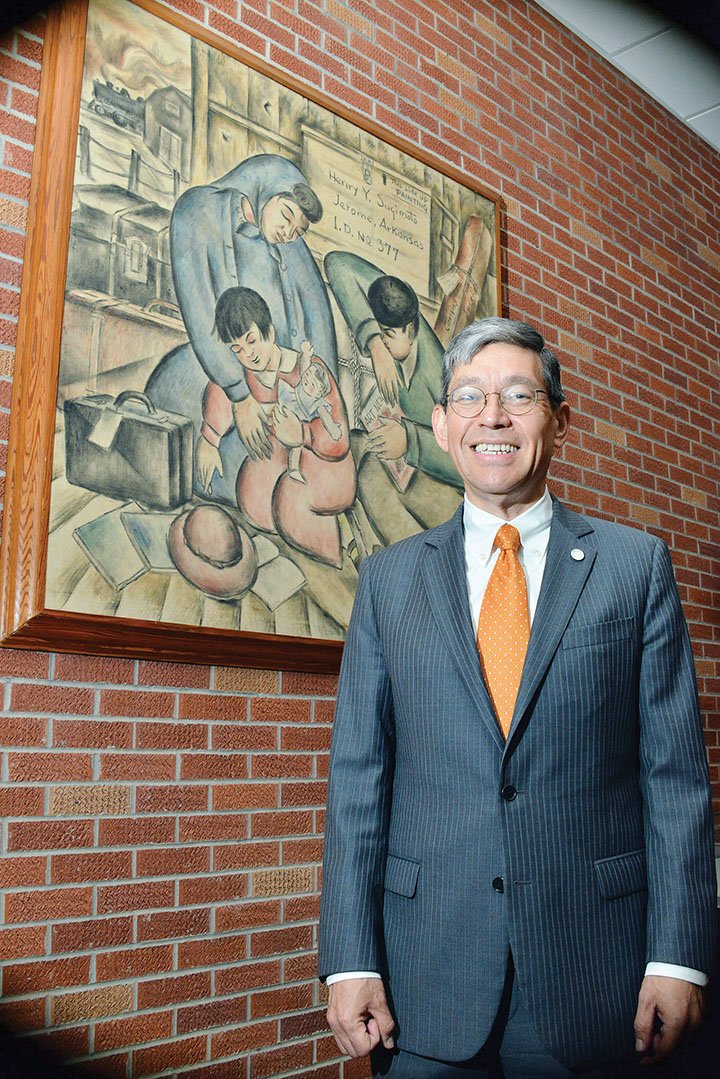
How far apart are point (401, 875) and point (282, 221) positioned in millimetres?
1776

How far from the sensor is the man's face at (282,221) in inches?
105

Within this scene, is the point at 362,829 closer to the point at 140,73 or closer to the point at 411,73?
the point at 140,73

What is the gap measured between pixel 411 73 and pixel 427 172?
1.16 feet

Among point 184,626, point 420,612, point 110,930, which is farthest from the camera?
point 184,626

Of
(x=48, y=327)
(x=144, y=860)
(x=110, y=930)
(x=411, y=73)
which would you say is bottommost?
(x=110, y=930)

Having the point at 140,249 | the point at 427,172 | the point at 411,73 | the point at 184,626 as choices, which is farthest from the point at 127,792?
the point at 411,73

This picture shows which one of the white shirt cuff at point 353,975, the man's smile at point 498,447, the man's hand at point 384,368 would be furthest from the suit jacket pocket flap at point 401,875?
the man's hand at point 384,368

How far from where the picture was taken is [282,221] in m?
2.70

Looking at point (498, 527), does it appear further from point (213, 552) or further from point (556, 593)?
point (213, 552)

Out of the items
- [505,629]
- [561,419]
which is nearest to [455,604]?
[505,629]

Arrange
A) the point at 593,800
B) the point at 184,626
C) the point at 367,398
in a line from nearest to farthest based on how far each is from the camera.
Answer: the point at 593,800 → the point at 184,626 → the point at 367,398

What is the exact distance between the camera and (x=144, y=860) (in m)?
2.18

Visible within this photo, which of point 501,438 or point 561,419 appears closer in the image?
point 501,438

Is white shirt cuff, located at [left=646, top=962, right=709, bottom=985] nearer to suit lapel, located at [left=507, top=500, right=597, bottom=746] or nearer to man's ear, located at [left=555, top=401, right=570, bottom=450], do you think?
suit lapel, located at [left=507, top=500, right=597, bottom=746]
